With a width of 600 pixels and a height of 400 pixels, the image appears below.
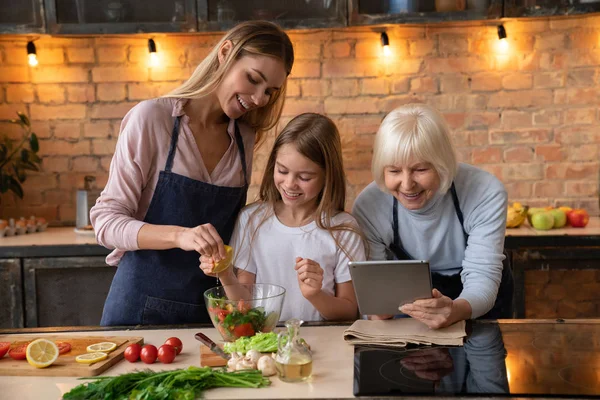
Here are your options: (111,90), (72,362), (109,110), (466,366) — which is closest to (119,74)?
(111,90)

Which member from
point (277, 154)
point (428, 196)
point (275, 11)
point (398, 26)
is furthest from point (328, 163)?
point (398, 26)

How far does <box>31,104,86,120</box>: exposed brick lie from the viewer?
404 cm

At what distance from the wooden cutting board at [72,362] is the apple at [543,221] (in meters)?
2.37

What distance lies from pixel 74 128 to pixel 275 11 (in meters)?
1.41

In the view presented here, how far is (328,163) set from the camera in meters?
2.29

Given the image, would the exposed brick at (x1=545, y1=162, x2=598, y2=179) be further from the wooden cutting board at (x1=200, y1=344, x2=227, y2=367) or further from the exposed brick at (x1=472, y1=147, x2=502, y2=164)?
the wooden cutting board at (x1=200, y1=344, x2=227, y2=367)

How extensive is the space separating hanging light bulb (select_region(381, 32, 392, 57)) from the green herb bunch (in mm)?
2685

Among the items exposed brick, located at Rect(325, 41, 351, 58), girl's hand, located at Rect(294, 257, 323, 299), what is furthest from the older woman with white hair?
exposed brick, located at Rect(325, 41, 351, 58)

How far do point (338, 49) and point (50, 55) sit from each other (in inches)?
66.5

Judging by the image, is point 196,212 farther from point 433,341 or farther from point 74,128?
point 74,128

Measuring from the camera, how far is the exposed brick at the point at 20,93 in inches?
159

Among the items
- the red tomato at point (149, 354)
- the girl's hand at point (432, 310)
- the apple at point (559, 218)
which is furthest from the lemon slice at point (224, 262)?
the apple at point (559, 218)

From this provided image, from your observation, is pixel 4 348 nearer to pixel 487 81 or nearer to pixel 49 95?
pixel 49 95

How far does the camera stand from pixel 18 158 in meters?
3.91
